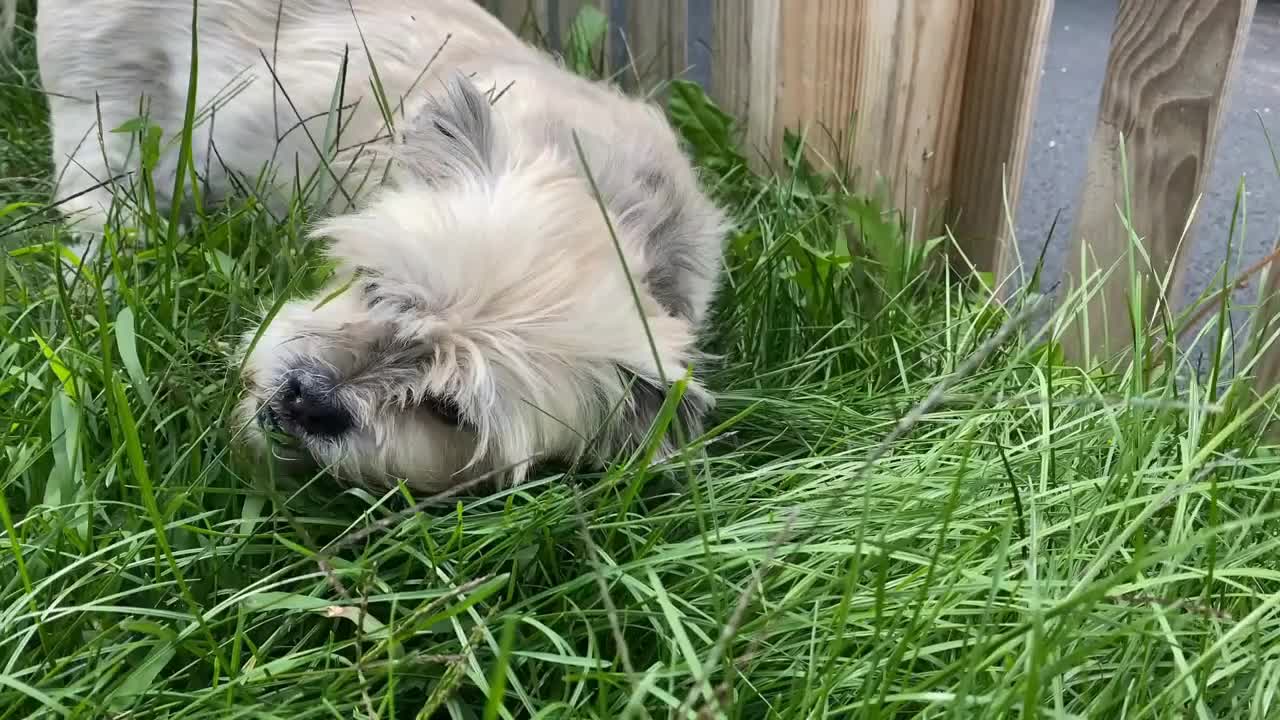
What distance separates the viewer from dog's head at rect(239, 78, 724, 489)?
1.90 metres

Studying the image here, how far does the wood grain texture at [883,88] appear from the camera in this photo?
3.11 metres

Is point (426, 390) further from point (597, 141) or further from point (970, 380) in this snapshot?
point (970, 380)

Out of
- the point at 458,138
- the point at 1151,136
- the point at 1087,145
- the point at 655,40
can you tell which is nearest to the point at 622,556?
the point at 458,138

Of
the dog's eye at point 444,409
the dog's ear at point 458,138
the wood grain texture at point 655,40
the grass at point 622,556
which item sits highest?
the wood grain texture at point 655,40

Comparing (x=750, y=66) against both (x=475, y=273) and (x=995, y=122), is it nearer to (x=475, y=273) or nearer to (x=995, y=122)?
(x=995, y=122)

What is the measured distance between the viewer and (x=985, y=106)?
3129 mm

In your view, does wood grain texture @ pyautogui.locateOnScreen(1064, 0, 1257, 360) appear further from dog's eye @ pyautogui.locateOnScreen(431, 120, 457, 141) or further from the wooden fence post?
dog's eye @ pyautogui.locateOnScreen(431, 120, 457, 141)

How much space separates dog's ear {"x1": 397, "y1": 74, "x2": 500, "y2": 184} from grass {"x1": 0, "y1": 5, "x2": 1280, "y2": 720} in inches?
14.9

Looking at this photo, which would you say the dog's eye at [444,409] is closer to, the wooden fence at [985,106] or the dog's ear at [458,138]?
the dog's ear at [458,138]

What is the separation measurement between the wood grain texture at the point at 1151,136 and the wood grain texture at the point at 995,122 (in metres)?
0.22

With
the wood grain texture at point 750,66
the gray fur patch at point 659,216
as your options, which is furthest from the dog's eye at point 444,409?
the wood grain texture at point 750,66

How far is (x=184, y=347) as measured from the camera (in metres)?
2.15

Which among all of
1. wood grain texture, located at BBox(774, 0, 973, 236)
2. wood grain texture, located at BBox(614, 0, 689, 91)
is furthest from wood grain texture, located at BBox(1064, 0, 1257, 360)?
wood grain texture, located at BBox(614, 0, 689, 91)

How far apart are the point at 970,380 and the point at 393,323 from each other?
147cm
